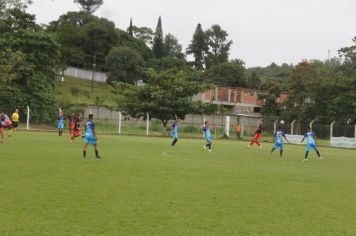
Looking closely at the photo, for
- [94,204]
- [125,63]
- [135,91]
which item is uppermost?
[125,63]

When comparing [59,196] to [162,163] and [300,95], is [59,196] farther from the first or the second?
[300,95]

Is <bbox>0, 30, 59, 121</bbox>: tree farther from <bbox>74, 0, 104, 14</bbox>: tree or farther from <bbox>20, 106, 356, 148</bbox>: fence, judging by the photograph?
<bbox>74, 0, 104, 14</bbox>: tree

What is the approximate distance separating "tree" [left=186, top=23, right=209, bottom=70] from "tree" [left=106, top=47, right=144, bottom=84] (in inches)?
1230

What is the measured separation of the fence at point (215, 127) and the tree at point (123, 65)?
28039mm

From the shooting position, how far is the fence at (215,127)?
4756 centimetres

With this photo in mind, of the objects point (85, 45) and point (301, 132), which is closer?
point (301, 132)

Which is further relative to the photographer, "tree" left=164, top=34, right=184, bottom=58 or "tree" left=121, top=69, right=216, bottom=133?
"tree" left=164, top=34, right=184, bottom=58

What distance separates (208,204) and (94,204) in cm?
222

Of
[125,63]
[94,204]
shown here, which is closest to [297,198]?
[94,204]

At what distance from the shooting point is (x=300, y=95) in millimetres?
69625

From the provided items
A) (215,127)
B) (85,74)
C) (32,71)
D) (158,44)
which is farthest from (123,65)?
(32,71)

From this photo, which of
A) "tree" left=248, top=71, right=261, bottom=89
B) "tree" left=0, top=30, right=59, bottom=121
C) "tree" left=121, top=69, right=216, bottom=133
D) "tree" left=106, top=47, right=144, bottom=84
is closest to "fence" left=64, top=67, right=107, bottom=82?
"tree" left=106, top=47, right=144, bottom=84

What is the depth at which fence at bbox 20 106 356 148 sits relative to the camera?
1873 inches

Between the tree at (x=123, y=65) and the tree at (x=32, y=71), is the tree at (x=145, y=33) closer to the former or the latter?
the tree at (x=123, y=65)
